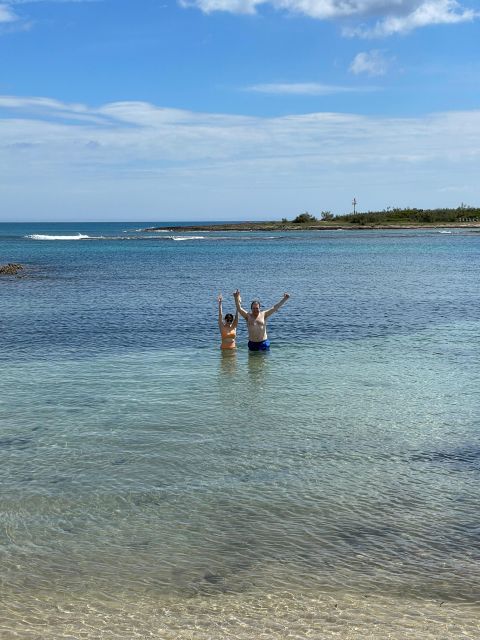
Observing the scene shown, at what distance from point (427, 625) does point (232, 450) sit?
5.67 meters

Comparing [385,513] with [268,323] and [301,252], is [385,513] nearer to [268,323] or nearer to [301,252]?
[268,323]

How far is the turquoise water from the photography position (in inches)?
291

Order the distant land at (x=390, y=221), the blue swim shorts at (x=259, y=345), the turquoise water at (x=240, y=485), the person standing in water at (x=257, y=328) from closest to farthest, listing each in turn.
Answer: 1. the turquoise water at (x=240, y=485)
2. the person standing in water at (x=257, y=328)
3. the blue swim shorts at (x=259, y=345)
4. the distant land at (x=390, y=221)

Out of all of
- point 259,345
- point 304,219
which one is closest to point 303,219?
point 304,219

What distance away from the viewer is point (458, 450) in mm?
12195

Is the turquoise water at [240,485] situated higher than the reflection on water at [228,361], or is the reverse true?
the reflection on water at [228,361]

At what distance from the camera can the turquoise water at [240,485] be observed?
7.38 m

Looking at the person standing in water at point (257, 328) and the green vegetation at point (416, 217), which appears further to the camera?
the green vegetation at point (416, 217)

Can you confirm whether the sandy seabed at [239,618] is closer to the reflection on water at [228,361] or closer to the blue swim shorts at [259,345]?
the reflection on water at [228,361]

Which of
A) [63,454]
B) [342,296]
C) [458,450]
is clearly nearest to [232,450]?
[63,454]

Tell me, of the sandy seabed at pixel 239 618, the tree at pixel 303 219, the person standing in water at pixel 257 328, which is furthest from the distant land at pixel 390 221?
the sandy seabed at pixel 239 618

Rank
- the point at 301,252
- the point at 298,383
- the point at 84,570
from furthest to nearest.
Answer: the point at 301,252 → the point at 298,383 → the point at 84,570

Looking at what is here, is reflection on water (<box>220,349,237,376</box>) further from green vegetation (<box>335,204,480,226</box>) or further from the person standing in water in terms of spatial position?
green vegetation (<box>335,204,480,226</box>)

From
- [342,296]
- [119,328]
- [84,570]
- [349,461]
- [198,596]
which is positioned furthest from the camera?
[342,296]
